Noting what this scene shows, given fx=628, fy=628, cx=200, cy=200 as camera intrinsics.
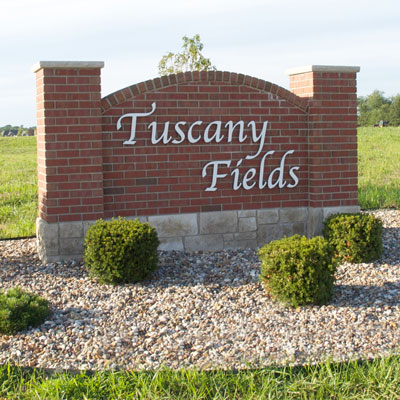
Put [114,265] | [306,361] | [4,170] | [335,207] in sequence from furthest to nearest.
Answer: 1. [4,170]
2. [335,207]
3. [114,265]
4. [306,361]

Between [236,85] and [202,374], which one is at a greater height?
[236,85]

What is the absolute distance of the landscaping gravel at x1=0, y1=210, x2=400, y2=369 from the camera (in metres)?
5.46

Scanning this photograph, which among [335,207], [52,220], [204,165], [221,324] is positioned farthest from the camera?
[335,207]

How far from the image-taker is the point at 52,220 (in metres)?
8.38

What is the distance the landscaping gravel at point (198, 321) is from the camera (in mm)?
5461

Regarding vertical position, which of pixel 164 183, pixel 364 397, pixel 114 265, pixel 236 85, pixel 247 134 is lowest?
pixel 364 397

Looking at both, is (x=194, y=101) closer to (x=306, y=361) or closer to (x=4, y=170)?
(x=306, y=361)

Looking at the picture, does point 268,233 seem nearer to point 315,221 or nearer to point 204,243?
point 315,221

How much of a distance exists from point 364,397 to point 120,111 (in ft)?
17.2

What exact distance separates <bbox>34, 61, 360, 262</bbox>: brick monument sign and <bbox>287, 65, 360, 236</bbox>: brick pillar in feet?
0.05

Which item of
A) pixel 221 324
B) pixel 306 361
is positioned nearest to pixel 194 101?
pixel 221 324

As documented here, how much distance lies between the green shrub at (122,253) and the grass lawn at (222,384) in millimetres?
2292

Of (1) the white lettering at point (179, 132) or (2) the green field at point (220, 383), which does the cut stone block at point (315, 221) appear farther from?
(2) the green field at point (220, 383)

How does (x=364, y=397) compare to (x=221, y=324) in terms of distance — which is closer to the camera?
(x=364, y=397)
